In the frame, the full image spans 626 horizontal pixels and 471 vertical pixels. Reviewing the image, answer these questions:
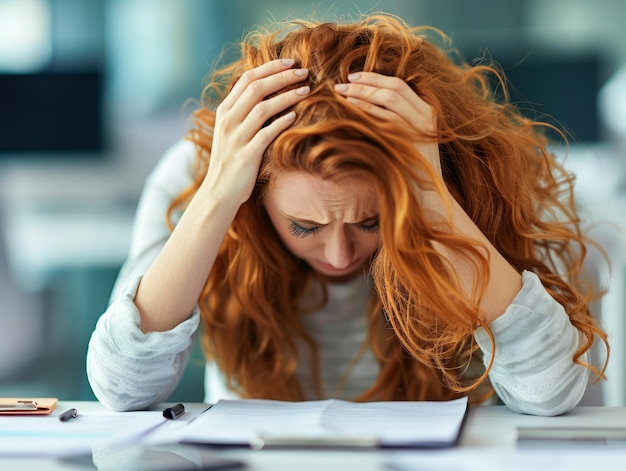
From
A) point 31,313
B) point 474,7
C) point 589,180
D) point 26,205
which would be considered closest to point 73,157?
point 26,205

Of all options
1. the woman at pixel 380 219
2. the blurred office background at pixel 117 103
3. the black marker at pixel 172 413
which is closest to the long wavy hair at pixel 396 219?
the woman at pixel 380 219

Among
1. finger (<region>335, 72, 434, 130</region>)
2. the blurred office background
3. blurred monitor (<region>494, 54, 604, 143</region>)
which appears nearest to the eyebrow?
finger (<region>335, 72, 434, 130</region>)

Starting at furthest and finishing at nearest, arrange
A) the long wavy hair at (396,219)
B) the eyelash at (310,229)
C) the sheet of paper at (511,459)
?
the eyelash at (310,229) < the long wavy hair at (396,219) < the sheet of paper at (511,459)

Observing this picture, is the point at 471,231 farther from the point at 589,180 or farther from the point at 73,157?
the point at 73,157

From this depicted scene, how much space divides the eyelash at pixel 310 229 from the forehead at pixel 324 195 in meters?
0.04

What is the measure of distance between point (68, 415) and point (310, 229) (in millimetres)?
340

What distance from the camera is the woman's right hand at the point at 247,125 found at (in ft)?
3.01

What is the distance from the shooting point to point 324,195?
92 centimetres

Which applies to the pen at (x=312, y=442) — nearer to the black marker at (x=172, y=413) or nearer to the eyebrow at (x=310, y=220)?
the black marker at (x=172, y=413)

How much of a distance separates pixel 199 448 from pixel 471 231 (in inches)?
15.0

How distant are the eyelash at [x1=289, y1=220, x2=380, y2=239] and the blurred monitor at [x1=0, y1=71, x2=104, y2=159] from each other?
8.78ft

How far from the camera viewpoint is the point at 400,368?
3.89 ft

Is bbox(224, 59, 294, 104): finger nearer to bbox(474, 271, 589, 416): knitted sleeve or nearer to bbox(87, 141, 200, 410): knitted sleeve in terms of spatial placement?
bbox(87, 141, 200, 410): knitted sleeve

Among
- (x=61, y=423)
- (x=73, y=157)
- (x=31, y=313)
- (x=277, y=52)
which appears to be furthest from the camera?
(x=73, y=157)
